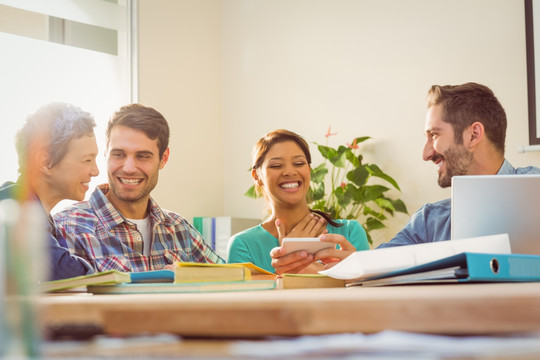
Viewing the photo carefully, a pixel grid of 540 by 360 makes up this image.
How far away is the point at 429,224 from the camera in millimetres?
2189

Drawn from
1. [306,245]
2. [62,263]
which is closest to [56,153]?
[62,263]

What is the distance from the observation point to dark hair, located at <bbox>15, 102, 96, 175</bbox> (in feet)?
6.42

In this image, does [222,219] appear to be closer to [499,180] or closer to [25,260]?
[499,180]

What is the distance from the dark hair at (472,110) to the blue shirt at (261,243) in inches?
21.4

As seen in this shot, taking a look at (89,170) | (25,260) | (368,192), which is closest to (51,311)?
(25,260)

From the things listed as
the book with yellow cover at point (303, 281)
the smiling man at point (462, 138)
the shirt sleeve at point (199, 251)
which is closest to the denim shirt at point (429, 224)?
the smiling man at point (462, 138)

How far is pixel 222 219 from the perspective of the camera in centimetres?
404

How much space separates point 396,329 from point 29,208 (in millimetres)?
286

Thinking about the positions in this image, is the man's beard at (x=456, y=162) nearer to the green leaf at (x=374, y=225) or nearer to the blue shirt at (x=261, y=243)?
the blue shirt at (x=261, y=243)

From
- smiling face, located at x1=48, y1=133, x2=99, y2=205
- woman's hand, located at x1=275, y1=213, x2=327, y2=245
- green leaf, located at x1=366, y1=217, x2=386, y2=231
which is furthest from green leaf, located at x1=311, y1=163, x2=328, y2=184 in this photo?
smiling face, located at x1=48, y1=133, x2=99, y2=205

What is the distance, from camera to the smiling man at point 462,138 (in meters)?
2.22

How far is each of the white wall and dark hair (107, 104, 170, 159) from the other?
5.85 ft

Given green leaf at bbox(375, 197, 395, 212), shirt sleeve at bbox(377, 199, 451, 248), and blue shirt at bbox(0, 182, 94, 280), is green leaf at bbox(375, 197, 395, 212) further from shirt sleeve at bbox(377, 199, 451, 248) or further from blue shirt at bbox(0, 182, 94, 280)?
blue shirt at bbox(0, 182, 94, 280)

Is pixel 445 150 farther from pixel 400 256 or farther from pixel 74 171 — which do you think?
pixel 400 256
